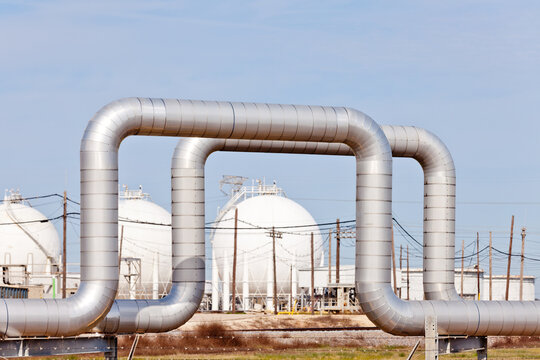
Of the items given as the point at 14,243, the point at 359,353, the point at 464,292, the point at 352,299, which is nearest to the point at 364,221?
the point at 359,353

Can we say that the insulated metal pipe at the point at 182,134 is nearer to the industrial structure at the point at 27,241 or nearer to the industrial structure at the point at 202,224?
the industrial structure at the point at 202,224

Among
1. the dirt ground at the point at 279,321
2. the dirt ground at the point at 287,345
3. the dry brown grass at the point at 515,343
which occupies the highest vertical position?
the dirt ground at the point at 287,345

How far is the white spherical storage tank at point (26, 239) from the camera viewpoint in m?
81.9

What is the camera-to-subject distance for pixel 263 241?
263ft

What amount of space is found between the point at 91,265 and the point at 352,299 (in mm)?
56786

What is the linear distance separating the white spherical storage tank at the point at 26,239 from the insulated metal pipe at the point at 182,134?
60.5 m

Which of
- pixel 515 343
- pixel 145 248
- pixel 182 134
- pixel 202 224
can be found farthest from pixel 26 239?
pixel 182 134

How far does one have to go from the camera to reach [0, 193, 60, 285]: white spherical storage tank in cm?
8194

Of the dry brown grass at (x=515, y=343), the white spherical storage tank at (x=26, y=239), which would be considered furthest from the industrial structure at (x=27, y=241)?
the dry brown grass at (x=515, y=343)

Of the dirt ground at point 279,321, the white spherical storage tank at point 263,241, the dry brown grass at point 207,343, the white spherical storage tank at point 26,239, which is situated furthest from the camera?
the white spherical storage tank at point 26,239

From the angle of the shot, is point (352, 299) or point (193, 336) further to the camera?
point (352, 299)

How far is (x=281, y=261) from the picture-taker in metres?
82.1

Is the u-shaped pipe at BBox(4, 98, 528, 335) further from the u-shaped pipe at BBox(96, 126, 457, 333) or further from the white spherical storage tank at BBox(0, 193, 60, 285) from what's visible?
the white spherical storage tank at BBox(0, 193, 60, 285)

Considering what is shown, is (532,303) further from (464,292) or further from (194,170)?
(464,292)
